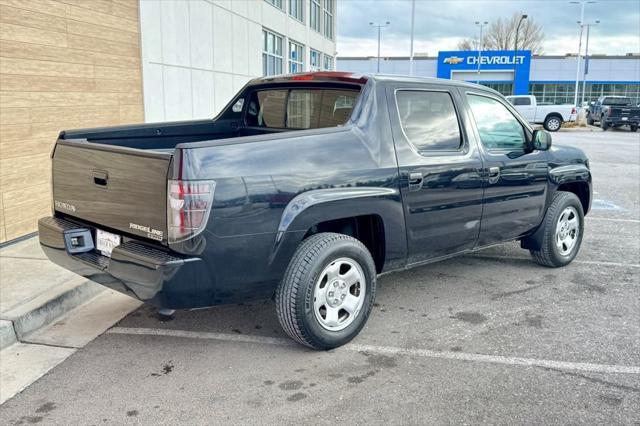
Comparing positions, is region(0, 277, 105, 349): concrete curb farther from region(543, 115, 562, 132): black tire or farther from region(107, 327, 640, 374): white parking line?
region(543, 115, 562, 132): black tire

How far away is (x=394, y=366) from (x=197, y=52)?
29.8 ft

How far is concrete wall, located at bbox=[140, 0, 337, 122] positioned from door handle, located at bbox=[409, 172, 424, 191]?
6.07 meters

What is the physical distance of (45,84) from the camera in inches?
268

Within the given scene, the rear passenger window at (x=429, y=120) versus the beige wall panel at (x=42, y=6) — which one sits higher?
the beige wall panel at (x=42, y=6)

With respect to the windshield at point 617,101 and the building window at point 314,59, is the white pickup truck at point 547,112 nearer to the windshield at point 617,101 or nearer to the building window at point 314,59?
the windshield at point 617,101

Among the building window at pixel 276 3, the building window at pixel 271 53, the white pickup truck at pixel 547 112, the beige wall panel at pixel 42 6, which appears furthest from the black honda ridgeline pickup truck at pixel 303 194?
the white pickup truck at pixel 547 112

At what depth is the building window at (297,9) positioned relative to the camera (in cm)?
1988

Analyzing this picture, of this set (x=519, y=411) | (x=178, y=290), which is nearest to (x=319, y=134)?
(x=178, y=290)

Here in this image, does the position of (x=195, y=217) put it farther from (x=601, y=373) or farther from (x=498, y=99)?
(x=498, y=99)

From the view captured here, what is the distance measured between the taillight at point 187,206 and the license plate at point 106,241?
23.4 inches

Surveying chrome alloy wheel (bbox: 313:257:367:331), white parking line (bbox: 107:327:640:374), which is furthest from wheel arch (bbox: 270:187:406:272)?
white parking line (bbox: 107:327:640:374)

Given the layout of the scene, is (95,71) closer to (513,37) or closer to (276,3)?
(276,3)

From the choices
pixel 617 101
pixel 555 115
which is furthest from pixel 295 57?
pixel 617 101

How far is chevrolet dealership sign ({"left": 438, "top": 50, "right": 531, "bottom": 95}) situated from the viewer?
2304 inches
